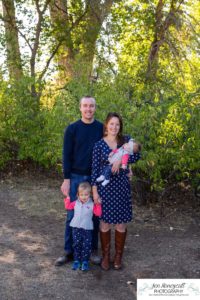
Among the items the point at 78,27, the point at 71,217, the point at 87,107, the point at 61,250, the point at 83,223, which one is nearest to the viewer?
the point at 87,107

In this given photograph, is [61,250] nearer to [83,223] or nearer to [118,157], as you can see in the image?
[83,223]

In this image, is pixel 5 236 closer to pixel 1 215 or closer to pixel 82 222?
pixel 1 215

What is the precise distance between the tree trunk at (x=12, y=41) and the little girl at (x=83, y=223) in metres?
7.15

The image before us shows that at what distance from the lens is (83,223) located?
5027 mm

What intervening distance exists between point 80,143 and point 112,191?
62cm

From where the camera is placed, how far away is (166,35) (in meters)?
12.6

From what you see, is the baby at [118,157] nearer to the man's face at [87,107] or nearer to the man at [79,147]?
the man at [79,147]

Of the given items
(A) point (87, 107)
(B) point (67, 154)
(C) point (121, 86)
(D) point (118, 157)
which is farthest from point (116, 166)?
(C) point (121, 86)

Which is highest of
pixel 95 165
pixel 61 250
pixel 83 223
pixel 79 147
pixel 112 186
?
pixel 79 147

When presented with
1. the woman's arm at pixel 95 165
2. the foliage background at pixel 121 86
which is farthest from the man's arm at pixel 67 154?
the foliage background at pixel 121 86

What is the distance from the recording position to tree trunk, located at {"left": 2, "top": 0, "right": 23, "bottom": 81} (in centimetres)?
1160

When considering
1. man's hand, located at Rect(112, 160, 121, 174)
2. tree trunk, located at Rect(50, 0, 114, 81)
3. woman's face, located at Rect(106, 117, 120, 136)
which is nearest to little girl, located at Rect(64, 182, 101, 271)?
man's hand, located at Rect(112, 160, 121, 174)

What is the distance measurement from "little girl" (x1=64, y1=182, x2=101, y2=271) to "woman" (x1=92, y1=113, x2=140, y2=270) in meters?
0.11

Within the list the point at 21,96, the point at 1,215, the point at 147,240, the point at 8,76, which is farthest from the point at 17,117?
the point at 147,240
